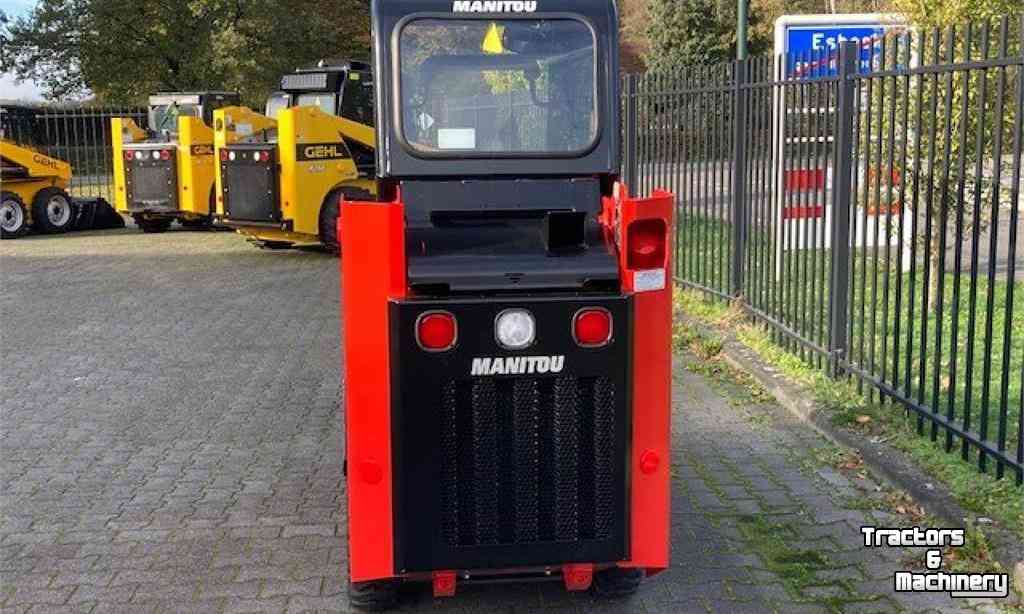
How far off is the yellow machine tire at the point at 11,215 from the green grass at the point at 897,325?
13.0 meters

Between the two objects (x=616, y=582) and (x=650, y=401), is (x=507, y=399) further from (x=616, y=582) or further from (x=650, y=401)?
(x=616, y=582)

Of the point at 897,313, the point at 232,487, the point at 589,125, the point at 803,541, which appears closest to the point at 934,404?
the point at 897,313

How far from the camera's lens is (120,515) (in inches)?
214

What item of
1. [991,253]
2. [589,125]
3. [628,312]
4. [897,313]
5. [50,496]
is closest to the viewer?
[628,312]

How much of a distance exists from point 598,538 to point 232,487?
266 cm

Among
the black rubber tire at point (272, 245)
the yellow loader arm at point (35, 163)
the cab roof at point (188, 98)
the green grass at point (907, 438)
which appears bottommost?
the green grass at point (907, 438)

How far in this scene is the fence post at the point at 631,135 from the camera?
11.9 metres

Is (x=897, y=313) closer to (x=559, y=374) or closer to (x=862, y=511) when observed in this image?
(x=862, y=511)

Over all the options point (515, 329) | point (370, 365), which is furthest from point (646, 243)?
point (370, 365)

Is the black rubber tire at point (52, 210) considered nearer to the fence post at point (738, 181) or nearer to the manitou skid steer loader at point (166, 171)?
the manitou skid steer loader at point (166, 171)

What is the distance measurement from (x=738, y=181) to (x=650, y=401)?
232 inches

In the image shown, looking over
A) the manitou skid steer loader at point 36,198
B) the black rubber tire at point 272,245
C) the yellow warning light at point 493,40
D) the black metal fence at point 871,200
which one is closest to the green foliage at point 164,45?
the manitou skid steer loader at point 36,198

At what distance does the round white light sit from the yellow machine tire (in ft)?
57.0

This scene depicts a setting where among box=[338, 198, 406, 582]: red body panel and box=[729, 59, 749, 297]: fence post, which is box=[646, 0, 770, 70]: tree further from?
box=[338, 198, 406, 582]: red body panel
